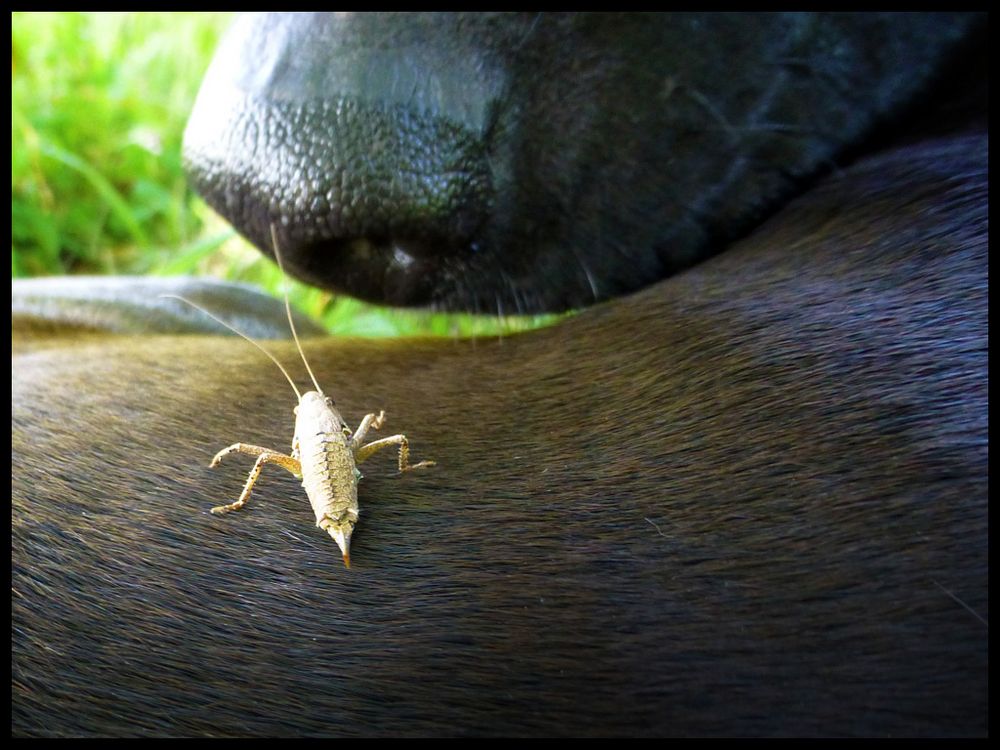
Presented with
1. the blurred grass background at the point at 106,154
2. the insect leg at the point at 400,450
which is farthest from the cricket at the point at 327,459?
the blurred grass background at the point at 106,154

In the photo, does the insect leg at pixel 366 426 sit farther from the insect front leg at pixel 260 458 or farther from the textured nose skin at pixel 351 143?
the textured nose skin at pixel 351 143

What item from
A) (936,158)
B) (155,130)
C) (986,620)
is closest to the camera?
(986,620)

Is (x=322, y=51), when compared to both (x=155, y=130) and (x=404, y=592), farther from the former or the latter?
(x=155, y=130)

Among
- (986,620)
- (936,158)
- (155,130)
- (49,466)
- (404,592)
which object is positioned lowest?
(986,620)

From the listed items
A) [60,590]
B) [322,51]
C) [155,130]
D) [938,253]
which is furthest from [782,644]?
[155,130]

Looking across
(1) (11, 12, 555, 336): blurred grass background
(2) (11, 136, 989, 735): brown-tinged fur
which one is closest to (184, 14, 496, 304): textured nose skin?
(2) (11, 136, 989, 735): brown-tinged fur

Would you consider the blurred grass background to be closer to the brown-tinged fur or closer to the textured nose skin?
the textured nose skin

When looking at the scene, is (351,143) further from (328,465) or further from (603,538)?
(603,538)
